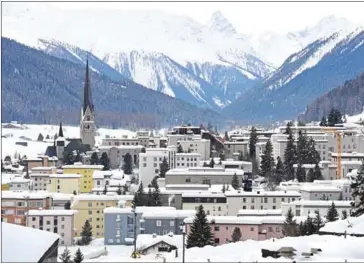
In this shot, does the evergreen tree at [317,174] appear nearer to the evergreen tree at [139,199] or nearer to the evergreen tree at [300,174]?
→ the evergreen tree at [300,174]

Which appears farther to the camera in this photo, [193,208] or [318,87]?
[318,87]

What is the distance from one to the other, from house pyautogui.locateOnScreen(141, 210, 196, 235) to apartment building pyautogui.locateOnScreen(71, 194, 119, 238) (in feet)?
14.3

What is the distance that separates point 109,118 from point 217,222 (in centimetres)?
11816

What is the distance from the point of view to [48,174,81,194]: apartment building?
5953cm

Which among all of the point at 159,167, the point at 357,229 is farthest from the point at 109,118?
the point at 357,229

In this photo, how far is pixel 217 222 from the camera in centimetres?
4041

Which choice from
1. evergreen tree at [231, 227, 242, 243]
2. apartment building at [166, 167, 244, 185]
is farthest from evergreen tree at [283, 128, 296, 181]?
evergreen tree at [231, 227, 242, 243]

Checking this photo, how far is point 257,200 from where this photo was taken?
48469 mm

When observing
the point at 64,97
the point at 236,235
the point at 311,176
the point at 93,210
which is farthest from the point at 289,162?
the point at 64,97

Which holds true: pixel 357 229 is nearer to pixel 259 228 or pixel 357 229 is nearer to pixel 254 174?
pixel 259 228

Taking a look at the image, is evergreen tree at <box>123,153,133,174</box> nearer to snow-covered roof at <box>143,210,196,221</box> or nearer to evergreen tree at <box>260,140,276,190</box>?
evergreen tree at <box>260,140,276,190</box>

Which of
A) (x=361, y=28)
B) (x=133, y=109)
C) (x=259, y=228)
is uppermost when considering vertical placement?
(x=361, y=28)

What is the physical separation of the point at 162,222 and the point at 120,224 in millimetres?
2283

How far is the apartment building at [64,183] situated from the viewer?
59.5m
